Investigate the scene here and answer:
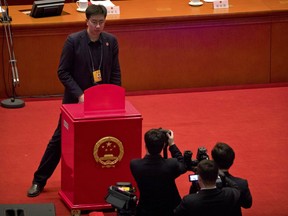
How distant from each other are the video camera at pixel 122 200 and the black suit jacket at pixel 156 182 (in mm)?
80

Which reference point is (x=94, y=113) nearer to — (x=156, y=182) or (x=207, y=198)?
(x=156, y=182)

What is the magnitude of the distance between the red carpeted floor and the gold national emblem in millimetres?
504

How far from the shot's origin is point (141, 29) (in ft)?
26.9

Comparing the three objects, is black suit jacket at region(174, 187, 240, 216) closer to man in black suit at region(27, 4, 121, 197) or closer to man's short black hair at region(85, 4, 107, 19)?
man in black suit at region(27, 4, 121, 197)

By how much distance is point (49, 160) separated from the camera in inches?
229

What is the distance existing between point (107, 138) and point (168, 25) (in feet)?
10.2

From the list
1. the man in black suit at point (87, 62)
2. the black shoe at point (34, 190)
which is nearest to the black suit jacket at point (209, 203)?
the man in black suit at point (87, 62)

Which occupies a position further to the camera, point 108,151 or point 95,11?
point 95,11

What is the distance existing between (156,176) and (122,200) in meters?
0.25

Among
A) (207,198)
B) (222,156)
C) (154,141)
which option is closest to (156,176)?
(154,141)

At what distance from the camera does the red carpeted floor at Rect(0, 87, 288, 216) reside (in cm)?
595

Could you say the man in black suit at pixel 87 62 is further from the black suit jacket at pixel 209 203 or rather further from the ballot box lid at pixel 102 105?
the black suit jacket at pixel 209 203

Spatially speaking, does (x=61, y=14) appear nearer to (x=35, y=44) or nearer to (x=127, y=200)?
(x=35, y=44)

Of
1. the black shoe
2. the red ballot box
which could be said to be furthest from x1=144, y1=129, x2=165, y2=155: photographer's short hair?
the black shoe
